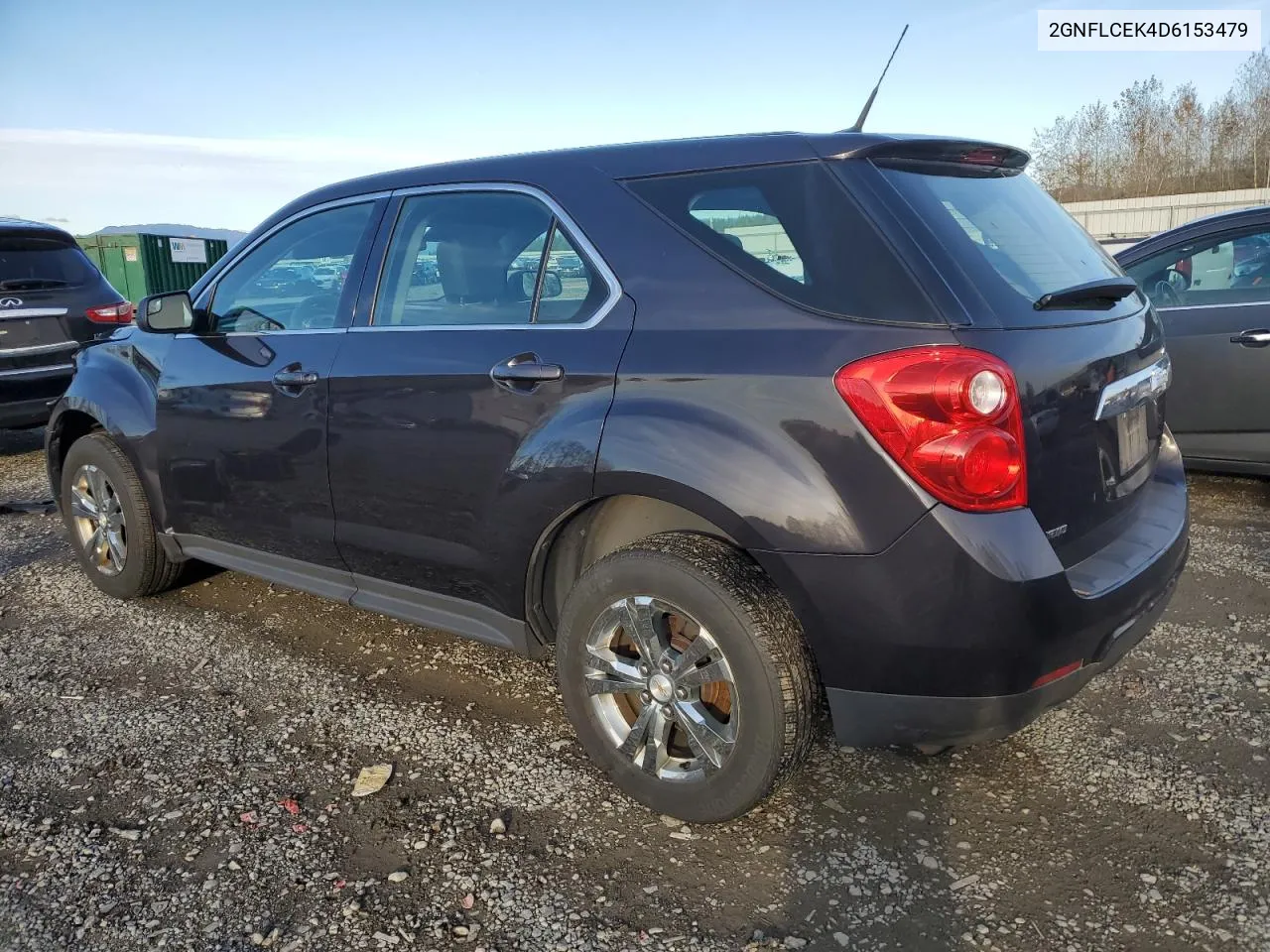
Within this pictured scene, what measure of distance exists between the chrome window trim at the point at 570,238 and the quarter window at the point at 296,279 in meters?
0.16

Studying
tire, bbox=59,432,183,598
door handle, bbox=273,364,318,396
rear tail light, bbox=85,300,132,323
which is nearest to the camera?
door handle, bbox=273,364,318,396

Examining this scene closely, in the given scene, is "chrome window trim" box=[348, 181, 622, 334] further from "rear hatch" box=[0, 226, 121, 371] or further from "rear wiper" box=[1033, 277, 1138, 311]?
"rear hatch" box=[0, 226, 121, 371]

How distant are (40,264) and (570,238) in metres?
6.49

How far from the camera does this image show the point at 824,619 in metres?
2.37

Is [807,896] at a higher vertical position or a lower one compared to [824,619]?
lower

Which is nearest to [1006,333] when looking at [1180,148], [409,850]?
[409,850]

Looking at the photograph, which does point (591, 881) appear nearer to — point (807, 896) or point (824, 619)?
point (807, 896)

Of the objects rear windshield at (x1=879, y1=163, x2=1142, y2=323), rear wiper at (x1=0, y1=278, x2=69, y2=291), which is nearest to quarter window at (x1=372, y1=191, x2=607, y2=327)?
rear windshield at (x1=879, y1=163, x2=1142, y2=323)

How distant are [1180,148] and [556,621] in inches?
2192

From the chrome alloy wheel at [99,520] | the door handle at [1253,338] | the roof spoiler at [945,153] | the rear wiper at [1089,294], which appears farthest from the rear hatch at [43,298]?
the door handle at [1253,338]

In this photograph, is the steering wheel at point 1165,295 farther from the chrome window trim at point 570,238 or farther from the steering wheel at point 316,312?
the steering wheel at point 316,312

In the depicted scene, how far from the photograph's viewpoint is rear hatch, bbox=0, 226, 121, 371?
7281mm

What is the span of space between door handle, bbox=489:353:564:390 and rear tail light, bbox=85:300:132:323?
20.1 ft

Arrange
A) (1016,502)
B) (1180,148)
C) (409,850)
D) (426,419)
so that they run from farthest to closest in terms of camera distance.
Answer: (1180,148), (426,419), (409,850), (1016,502)
